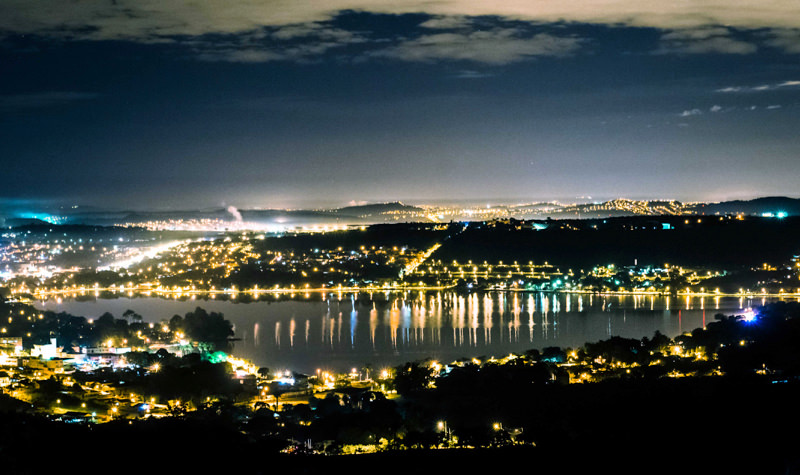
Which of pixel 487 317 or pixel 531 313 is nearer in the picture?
pixel 487 317

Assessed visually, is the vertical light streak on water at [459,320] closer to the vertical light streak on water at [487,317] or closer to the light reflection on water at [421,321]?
the light reflection on water at [421,321]

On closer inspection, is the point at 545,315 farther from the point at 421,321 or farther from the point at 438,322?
the point at 421,321

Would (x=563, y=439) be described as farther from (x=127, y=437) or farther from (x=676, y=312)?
(x=676, y=312)

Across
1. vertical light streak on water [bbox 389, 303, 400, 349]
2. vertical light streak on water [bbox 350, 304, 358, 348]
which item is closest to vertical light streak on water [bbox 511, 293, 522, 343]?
vertical light streak on water [bbox 389, 303, 400, 349]

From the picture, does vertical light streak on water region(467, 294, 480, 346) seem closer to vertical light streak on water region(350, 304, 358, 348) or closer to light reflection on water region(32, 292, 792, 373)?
light reflection on water region(32, 292, 792, 373)

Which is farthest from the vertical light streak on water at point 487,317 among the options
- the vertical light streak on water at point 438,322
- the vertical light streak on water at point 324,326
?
the vertical light streak on water at point 324,326

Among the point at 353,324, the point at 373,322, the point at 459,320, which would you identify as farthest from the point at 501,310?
the point at 353,324

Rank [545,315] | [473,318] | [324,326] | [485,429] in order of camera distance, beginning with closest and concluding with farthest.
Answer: [485,429] < [324,326] < [473,318] < [545,315]

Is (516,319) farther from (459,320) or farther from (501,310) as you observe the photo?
(501,310)

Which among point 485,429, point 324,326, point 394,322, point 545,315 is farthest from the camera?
point 545,315

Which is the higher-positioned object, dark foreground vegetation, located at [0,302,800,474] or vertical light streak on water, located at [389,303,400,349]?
dark foreground vegetation, located at [0,302,800,474]
